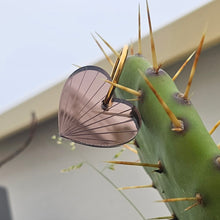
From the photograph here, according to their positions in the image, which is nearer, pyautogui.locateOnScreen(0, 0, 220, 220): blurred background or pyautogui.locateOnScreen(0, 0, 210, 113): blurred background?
pyautogui.locateOnScreen(0, 0, 220, 220): blurred background

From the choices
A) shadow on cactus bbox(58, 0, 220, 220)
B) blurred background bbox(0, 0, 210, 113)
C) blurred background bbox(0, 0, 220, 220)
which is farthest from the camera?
blurred background bbox(0, 0, 210, 113)

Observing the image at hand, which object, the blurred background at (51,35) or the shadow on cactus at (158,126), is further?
the blurred background at (51,35)

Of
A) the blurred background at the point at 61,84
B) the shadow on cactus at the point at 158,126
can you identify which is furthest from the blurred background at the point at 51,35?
the shadow on cactus at the point at 158,126

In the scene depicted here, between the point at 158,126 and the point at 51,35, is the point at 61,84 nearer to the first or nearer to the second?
the point at 51,35

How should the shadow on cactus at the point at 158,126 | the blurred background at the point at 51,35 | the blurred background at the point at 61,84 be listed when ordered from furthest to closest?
the blurred background at the point at 51,35 → the blurred background at the point at 61,84 → the shadow on cactus at the point at 158,126

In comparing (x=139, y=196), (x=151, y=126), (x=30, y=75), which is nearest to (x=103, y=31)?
(x=30, y=75)

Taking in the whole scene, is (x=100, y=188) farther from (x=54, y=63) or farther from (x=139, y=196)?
(x=54, y=63)

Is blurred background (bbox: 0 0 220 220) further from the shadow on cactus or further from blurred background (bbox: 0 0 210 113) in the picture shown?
the shadow on cactus

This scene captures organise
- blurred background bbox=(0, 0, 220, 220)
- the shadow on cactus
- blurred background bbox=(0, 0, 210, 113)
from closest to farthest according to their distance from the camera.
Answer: the shadow on cactus
blurred background bbox=(0, 0, 220, 220)
blurred background bbox=(0, 0, 210, 113)

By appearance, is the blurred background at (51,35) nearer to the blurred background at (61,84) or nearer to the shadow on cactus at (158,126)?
the blurred background at (61,84)

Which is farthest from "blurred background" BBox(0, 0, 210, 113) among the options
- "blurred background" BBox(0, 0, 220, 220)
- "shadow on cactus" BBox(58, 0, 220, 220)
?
"shadow on cactus" BBox(58, 0, 220, 220)
